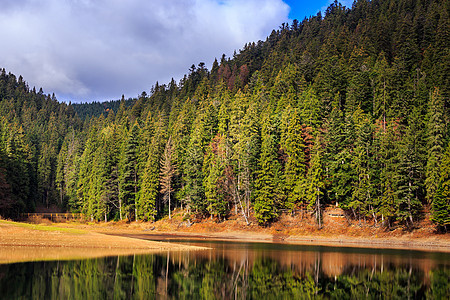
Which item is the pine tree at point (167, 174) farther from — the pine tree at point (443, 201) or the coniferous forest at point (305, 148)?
the pine tree at point (443, 201)

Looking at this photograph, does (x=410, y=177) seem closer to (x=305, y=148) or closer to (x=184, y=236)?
(x=305, y=148)

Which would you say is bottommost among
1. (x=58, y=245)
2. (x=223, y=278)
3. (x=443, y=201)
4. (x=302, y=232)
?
(x=302, y=232)

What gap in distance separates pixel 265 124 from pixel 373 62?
37.7 m

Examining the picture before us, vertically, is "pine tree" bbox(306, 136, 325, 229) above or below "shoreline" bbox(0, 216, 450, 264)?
above

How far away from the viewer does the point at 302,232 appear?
68500 mm

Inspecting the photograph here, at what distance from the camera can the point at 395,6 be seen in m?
137

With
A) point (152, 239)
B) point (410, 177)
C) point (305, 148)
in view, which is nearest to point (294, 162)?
point (305, 148)

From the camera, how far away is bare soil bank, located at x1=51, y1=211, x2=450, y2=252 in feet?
189

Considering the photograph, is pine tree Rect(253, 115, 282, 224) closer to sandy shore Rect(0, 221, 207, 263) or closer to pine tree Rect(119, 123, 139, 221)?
sandy shore Rect(0, 221, 207, 263)

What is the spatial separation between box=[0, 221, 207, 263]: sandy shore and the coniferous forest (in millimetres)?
30882

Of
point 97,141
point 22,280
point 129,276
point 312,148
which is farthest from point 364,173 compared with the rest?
point 97,141

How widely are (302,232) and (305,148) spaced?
690 inches

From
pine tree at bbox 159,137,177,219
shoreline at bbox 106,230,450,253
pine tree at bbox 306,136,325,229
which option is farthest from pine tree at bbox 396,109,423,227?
pine tree at bbox 159,137,177,219

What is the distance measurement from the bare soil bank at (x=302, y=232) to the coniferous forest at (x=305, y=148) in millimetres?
1982
